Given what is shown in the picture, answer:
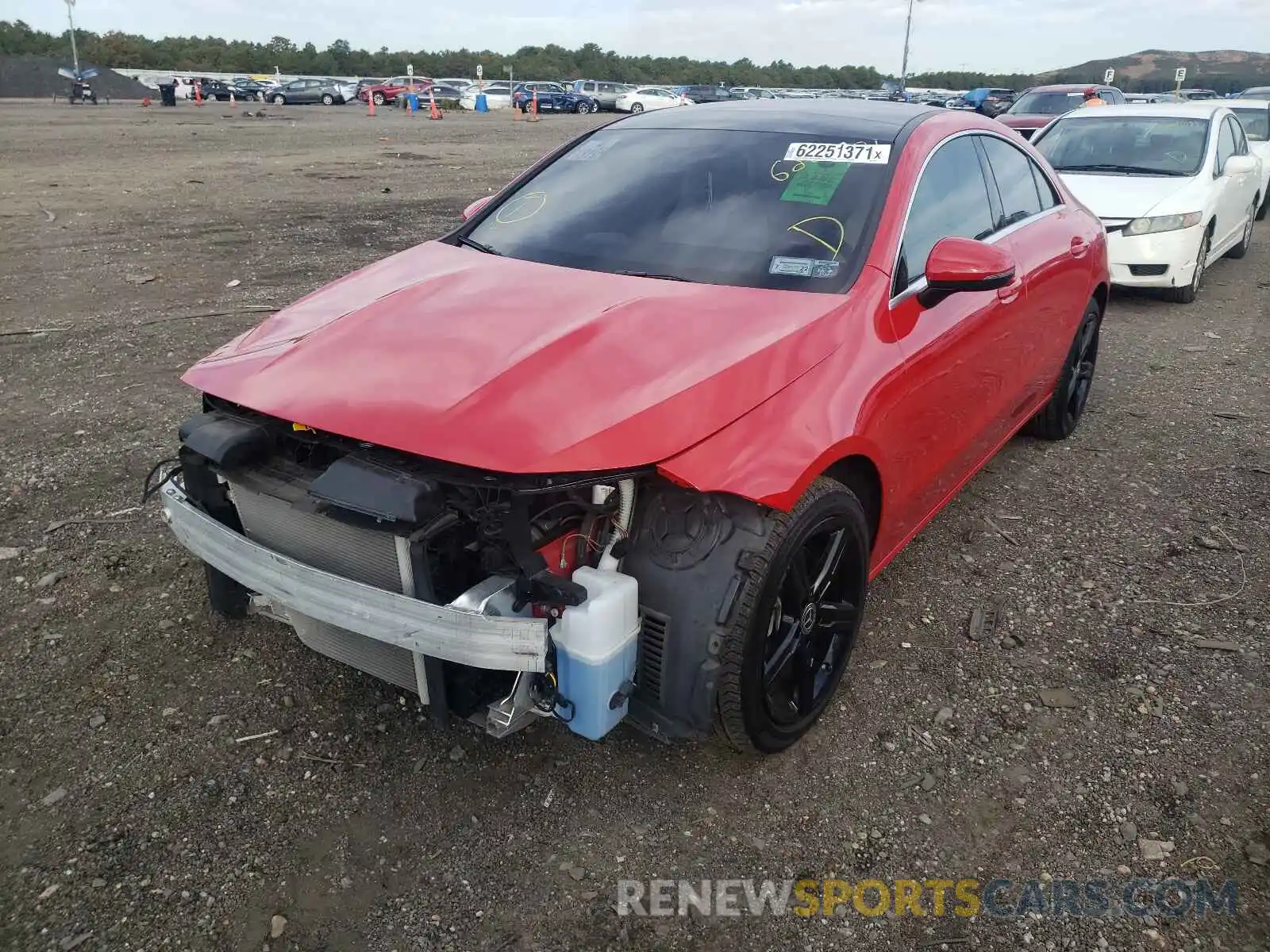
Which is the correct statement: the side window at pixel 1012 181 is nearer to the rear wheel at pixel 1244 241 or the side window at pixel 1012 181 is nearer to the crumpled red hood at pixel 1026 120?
the rear wheel at pixel 1244 241

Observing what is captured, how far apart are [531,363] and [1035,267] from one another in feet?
8.30

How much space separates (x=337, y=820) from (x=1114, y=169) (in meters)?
8.32

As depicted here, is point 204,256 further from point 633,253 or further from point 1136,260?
point 1136,260

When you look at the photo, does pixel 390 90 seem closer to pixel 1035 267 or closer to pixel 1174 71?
pixel 1035 267

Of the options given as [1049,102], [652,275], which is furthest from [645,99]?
[652,275]

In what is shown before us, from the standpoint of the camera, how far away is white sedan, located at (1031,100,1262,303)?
24.4ft

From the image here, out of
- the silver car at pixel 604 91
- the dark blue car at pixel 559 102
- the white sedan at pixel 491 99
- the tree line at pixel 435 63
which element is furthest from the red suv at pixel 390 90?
the tree line at pixel 435 63

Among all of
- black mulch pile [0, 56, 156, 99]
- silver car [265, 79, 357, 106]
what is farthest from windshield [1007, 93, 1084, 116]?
black mulch pile [0, 56, 156, 99]

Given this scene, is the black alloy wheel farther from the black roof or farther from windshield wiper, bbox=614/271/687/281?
the black roof

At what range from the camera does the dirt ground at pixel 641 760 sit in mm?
2125

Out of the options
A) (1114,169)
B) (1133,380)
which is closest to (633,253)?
(1133,380)

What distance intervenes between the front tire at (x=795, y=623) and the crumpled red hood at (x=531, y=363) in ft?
1.19

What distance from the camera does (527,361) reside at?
2.29 meters

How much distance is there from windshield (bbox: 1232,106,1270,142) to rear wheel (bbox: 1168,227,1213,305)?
598 centimetres
